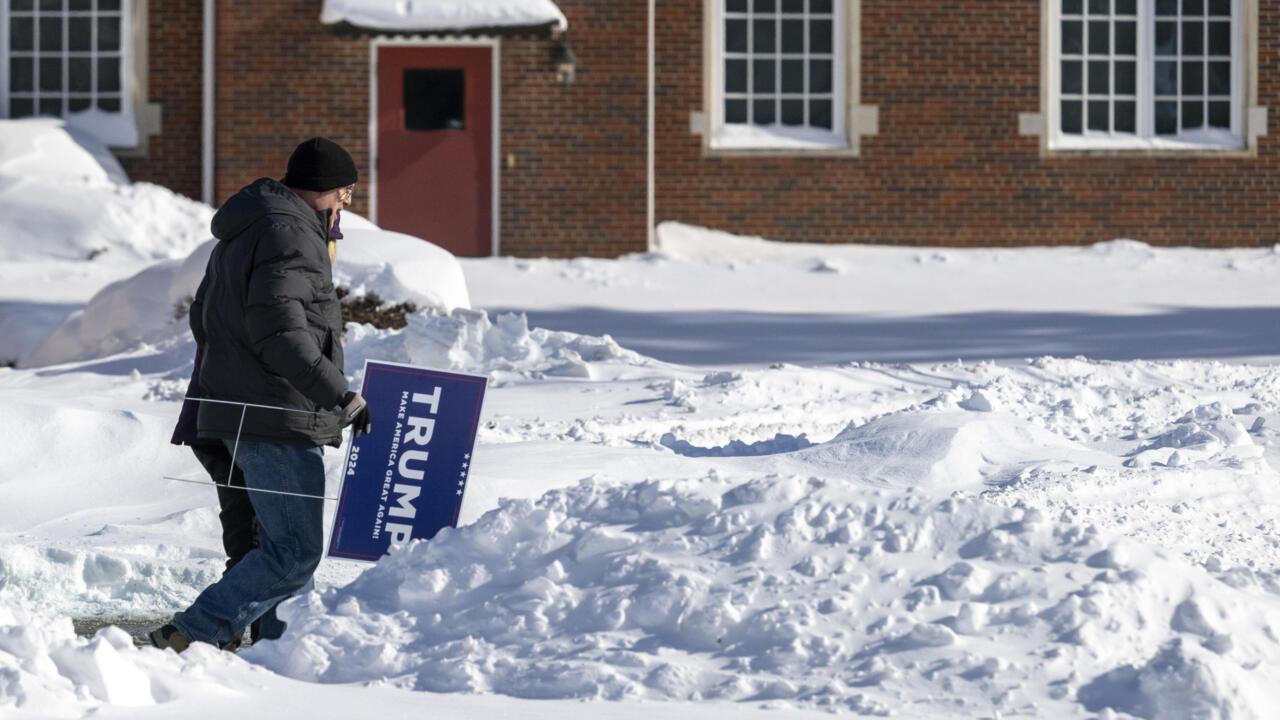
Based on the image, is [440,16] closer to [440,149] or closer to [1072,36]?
[440,149]

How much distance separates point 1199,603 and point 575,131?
1294cm

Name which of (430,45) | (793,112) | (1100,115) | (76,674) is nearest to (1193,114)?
(1100,115)

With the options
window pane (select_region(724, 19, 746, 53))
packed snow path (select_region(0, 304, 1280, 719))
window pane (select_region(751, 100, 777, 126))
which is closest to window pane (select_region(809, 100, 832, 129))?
window pane (select_region(751, 100, 777, 126))

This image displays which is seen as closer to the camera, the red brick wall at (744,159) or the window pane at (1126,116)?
the red brick wall at (744,159)

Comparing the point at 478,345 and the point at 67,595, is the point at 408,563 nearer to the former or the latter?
the point at 67,595

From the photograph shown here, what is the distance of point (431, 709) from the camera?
4.75 m

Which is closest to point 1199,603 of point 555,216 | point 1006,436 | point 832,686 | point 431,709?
point 832,686

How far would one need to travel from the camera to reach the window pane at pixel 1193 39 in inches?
733

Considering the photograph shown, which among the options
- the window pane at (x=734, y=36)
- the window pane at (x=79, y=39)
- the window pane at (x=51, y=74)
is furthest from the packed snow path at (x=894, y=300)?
the window pane at (x=51, y=74)

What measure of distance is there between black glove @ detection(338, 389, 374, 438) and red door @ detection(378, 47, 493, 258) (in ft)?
40.9

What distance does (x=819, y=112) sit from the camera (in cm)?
1833

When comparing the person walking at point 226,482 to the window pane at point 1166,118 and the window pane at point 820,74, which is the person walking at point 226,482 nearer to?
the window pane at point 820,74

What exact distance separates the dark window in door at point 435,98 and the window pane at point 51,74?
3583 millimetres

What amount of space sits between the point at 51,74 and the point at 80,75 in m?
0.29
